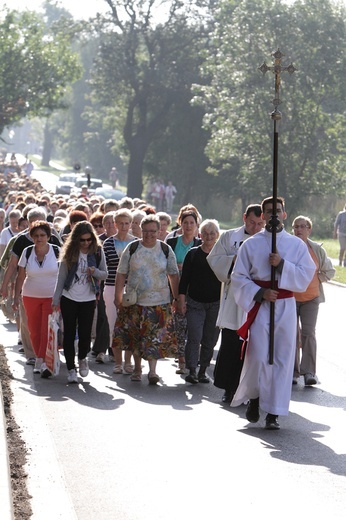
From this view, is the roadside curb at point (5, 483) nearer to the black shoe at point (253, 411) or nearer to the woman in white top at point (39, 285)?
the black shoe at point (253, 411)

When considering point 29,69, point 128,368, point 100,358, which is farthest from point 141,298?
point 29,69

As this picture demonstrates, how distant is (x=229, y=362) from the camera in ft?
41.1

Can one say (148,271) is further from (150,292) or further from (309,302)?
(309,302)

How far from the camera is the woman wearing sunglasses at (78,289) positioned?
13.8 meters

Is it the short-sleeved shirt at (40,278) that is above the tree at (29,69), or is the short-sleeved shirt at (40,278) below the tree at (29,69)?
below

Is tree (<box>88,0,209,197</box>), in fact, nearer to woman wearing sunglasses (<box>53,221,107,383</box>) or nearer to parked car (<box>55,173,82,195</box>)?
parked car (<box>55,173,82,195</box>)

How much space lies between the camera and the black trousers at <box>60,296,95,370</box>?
13836 mm

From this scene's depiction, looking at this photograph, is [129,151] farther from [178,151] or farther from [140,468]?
[140,468]

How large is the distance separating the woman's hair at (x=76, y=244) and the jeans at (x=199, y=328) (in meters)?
1.08

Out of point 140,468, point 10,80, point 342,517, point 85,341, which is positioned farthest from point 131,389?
point 10,80

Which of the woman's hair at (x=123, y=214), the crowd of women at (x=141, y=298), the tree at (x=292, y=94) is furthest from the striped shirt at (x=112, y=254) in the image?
the tree at (x=292, y=94)

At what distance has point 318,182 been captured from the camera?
57719 millimetres

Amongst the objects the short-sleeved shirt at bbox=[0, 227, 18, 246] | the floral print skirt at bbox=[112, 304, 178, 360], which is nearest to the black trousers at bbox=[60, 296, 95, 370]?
the floral print skirt at bbox=[112, 304, 178, 360]

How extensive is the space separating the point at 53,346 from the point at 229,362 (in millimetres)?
2212
